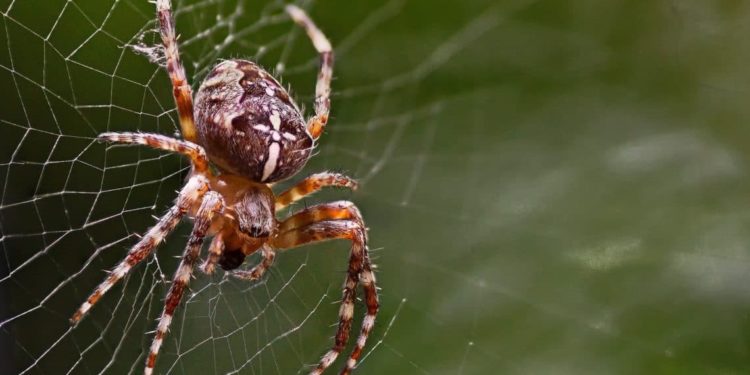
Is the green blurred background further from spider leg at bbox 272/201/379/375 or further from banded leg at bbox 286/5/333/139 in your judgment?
banded leg at bbox 286/5/333/139

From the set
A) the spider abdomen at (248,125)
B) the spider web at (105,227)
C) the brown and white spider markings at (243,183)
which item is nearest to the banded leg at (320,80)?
the brown and white spider markings at (243,183)

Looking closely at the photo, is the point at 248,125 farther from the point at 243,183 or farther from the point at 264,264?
the point at 264,264

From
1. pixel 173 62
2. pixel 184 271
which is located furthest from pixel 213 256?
pixel 173 62

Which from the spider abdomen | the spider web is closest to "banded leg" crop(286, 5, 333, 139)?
the spider abdomen

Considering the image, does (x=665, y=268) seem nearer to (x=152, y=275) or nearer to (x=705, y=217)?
(x=705, y=217)

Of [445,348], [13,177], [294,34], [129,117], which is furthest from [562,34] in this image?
[13,177]

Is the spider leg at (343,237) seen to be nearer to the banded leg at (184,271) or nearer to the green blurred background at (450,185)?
the green blurred background at (450,185)

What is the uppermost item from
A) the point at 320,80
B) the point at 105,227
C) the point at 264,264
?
the point at 320,80
